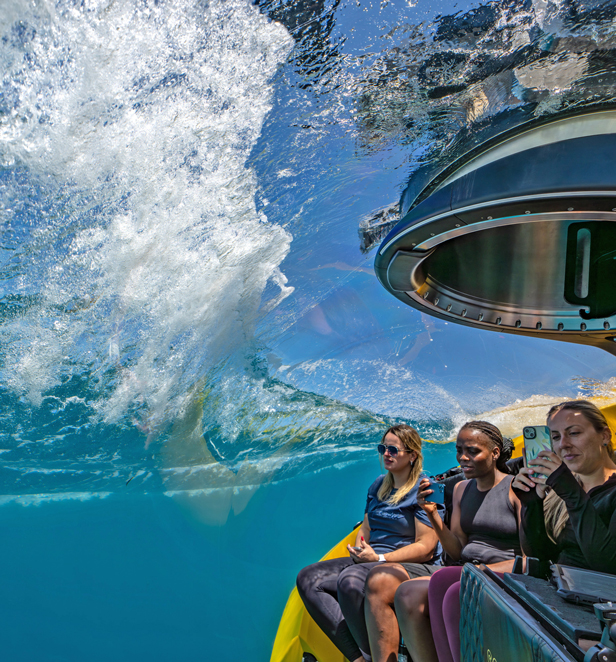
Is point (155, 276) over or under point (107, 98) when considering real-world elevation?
under

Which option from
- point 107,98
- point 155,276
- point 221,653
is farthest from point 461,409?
point 221,653

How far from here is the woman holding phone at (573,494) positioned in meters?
1.75

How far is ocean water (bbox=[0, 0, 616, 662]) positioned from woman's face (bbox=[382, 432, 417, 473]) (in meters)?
1.70

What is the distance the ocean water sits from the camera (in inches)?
76.3

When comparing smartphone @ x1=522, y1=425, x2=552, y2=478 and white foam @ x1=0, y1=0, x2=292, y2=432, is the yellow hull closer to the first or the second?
smartphone @ x1=522, y1=425, x2=552, y2=478

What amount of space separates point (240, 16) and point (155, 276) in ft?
10.7

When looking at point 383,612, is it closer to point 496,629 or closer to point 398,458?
point 398,458

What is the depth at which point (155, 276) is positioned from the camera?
15.9 ft

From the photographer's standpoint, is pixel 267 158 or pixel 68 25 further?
pixel 267 158

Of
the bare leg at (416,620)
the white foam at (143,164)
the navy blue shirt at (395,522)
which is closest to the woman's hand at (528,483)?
the bare leg at (416,620)

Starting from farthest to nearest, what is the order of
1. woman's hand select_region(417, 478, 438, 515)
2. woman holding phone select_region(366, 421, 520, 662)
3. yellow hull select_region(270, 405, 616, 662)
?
yellow hull select_region(270, 405, 616, 662) < woman's hand select_region(417, 478, 438, 515) < woman holding phone select_region(366, 421, 520, 662)

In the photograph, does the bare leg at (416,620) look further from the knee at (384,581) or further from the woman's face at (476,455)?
the woman's face at (476,455)

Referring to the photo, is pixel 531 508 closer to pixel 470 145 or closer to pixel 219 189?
pixel 470 145

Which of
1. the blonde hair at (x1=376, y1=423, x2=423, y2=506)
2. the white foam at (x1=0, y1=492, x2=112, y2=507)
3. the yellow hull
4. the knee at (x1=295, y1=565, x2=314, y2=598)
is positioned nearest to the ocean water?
the blonde hair at (x1=376, y1=423, x2=423, y2=506)
